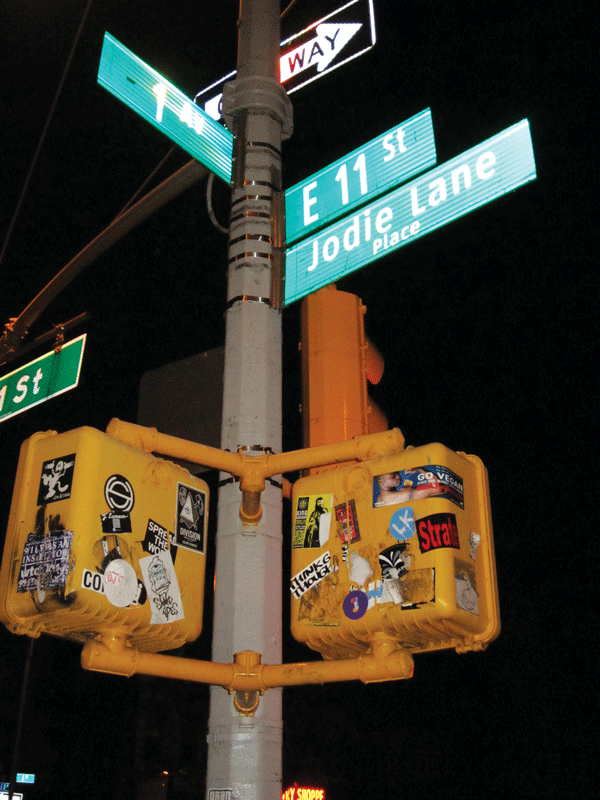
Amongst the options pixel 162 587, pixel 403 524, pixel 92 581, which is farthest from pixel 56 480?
pixel 403 524

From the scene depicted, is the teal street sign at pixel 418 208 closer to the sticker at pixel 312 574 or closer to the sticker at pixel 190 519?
the sticker at pixel 190 519

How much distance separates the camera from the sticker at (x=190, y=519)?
8.91 ft

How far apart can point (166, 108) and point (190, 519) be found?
2690 millimetres

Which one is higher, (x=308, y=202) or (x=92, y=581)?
(x=308, y=202)

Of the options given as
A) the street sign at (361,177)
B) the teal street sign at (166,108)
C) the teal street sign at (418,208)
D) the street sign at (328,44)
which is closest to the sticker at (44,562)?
the teal street sign at (418,208)

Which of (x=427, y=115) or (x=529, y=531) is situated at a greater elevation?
(x=529, y=531)

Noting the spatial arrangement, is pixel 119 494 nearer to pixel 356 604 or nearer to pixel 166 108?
pixel 356 604

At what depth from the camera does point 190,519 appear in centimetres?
277

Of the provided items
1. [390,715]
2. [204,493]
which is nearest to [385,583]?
[204,493]

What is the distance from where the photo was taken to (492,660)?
174ft

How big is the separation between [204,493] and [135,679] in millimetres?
35918

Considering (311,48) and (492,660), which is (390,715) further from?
(311,48)

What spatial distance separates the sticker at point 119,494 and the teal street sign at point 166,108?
2.33 meters

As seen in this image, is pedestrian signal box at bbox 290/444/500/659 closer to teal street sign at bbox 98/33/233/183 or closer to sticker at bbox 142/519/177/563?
sticker at bbox 142/519/177/563
